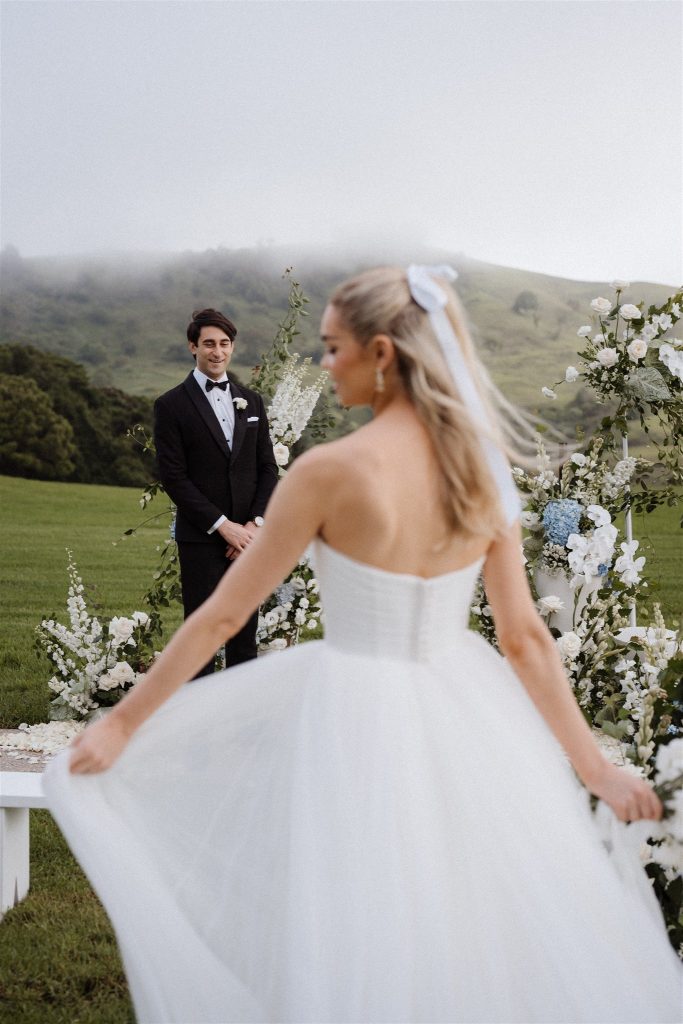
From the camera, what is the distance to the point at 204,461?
493cm

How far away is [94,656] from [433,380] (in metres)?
4.50

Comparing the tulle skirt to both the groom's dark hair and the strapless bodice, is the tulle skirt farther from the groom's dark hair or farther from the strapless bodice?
the groom's dark hair

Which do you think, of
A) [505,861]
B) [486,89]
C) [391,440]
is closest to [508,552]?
[391,440]

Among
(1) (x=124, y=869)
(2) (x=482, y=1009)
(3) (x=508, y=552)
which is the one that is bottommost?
(2) (x=482, y=1009)

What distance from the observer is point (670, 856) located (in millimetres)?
1998

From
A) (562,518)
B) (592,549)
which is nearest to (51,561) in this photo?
(562,518)

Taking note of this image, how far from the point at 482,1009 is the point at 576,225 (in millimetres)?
19439

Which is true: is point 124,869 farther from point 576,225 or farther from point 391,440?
point 576,225

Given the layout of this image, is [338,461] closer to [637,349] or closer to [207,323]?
[207,323]

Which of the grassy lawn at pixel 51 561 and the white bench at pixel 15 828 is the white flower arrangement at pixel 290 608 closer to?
the grassy lawn at pixel 51 561

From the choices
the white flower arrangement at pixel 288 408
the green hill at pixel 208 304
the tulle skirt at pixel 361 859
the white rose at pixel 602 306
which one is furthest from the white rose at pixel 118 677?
the green hill at pixel 208 304

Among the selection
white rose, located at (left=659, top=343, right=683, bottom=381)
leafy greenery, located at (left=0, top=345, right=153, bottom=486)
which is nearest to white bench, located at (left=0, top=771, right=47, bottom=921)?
white rose, located at (left=659, top=343, right=683, bottom=381)

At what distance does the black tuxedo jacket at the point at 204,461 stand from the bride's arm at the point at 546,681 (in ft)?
10.0

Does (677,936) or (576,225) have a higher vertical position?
(576,225)
